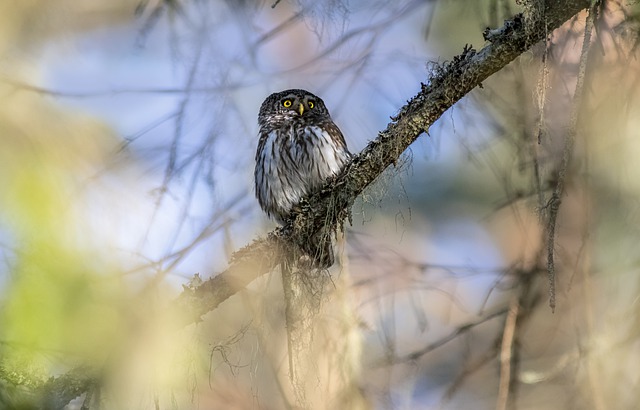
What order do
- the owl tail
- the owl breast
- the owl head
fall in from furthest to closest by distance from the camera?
the owl head < the owl breast < the owl tail

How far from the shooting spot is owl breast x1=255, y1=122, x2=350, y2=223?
185 inches

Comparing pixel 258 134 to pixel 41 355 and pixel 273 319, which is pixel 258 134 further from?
Result: pixel 41 355

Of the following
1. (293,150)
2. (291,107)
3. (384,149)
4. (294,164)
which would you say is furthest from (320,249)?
(291,107)

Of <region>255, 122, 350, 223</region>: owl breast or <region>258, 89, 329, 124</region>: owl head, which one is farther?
<region>258, 89, 329, 124</region>: owl head

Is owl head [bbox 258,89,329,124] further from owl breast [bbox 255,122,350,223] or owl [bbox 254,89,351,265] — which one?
owl breast [bbox 255,122,350,223]

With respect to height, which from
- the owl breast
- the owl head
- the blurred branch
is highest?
the owl head

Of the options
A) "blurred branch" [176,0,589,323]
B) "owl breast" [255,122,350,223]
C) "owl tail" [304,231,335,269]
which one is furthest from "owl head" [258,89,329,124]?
"owl tail" [304,231,335,269]

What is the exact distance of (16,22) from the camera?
3.21m

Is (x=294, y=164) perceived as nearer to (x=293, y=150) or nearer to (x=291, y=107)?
(x=293, y=150)

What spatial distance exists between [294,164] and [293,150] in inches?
4.5

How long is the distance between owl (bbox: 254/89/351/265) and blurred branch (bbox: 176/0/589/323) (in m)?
0.60

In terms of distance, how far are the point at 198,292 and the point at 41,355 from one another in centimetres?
149

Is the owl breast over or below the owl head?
below

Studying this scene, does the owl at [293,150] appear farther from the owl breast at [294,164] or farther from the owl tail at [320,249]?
the owl tail at [320,249]
